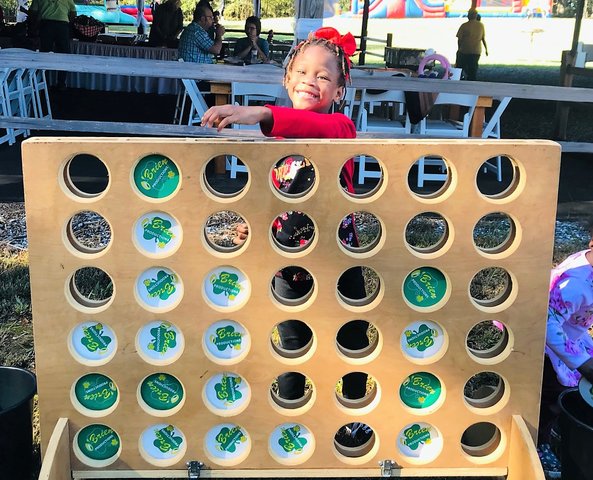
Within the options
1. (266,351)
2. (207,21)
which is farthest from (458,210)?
(207,21)

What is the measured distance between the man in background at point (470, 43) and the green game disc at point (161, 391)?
1231 cm

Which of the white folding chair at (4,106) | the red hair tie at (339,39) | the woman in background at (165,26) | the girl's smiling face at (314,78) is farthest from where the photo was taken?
the woman in background at (165,26)

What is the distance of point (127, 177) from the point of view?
193cm

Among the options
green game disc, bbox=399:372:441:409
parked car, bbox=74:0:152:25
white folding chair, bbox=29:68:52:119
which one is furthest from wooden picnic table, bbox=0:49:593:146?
parked car, bbox=74:0:152:25

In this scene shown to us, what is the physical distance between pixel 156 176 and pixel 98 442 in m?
0.84

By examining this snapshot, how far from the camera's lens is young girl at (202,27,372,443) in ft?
6.98

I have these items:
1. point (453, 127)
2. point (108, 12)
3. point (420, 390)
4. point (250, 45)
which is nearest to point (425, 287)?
point (420, 390)

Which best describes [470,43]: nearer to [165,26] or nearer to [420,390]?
[165,26]

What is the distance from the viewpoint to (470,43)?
44.9 feet

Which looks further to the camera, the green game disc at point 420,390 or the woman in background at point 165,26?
the woman in background at point 165,26

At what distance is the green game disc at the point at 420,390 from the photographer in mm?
2148

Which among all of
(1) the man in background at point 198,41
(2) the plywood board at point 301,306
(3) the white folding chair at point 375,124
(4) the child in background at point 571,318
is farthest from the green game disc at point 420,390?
(1) the man in background at point 198,41

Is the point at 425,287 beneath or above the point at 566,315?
above

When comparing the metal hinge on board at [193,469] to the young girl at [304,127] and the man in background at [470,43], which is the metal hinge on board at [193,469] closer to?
the young girl at [304,127]
